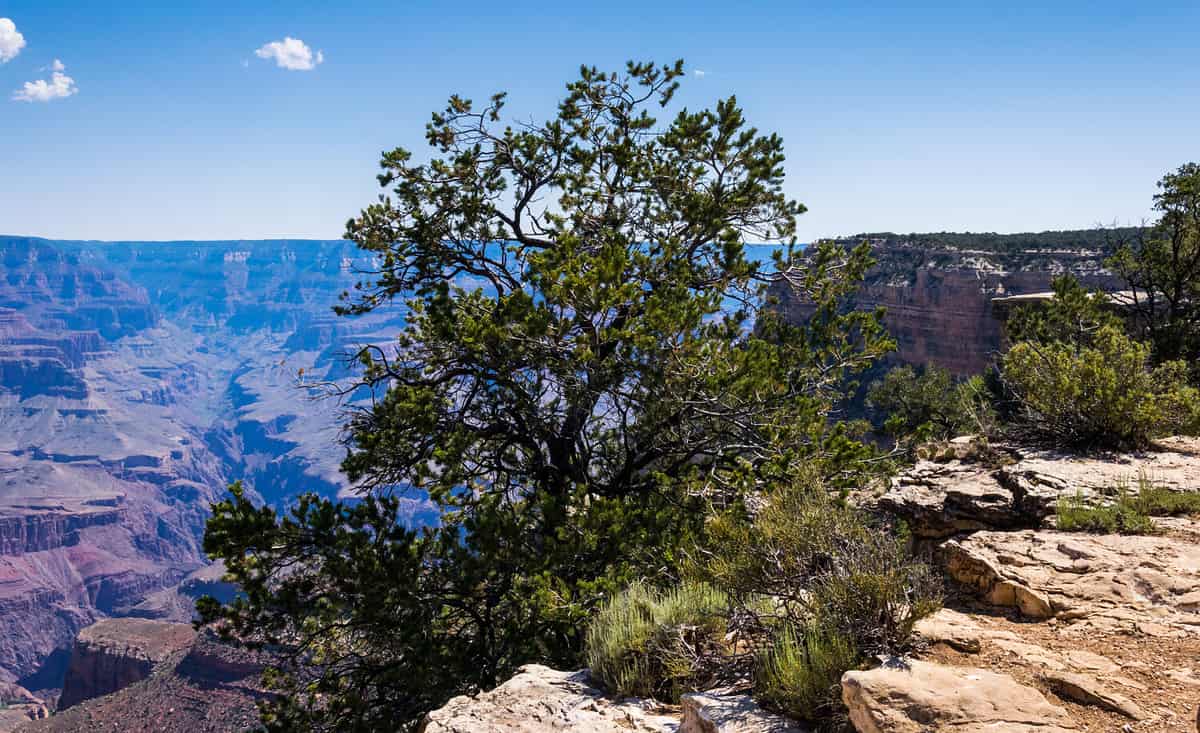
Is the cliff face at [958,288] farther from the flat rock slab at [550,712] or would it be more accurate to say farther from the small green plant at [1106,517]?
the flat rock slab at [550,712]

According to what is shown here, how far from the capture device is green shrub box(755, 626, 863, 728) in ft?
12.0

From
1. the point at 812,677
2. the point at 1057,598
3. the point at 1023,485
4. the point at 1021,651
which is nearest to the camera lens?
the point at 812,677

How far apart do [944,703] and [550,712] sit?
2.35m

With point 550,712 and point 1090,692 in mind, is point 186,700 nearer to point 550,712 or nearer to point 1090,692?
point 550,712

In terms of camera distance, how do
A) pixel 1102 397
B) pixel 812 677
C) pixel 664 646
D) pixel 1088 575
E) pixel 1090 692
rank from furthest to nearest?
pixel 1102 397 → pixel 1088 575 → pixel 664 646 → pixel 812 677 → pixel 1090 692

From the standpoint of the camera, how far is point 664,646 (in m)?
4.70

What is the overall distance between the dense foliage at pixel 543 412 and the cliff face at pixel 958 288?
48109mm

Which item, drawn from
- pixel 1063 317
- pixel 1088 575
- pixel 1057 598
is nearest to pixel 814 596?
pixel 1057 598

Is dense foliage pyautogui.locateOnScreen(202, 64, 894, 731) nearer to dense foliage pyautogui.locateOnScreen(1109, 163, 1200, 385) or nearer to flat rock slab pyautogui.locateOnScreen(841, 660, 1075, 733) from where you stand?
flat rock slab pyautogui.locateOnScreen(841, 660, 1075, 733)

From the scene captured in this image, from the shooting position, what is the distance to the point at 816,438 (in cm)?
862

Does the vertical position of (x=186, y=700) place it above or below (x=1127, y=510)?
below

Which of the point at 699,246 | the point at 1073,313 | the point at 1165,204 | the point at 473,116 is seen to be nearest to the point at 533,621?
the point at 699,246

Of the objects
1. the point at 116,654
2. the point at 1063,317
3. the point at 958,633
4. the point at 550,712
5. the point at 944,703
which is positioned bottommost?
the point at 116,654

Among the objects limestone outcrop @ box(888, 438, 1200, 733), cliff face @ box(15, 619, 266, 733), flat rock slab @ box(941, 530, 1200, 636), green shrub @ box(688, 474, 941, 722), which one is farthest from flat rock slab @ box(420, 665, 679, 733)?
cliff face @ box(15, 619, 266, 733)
